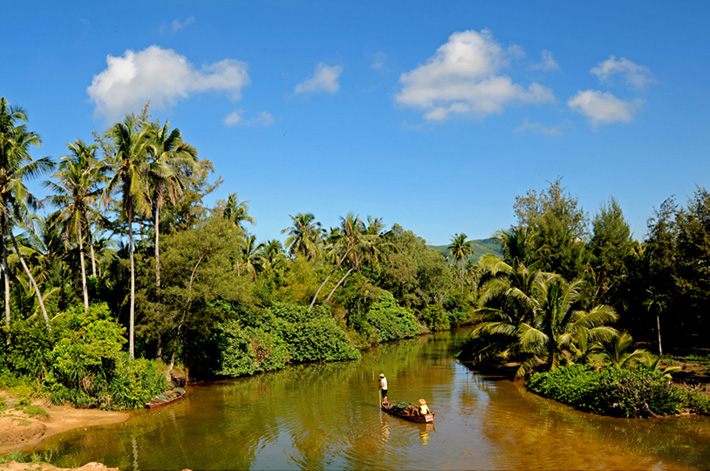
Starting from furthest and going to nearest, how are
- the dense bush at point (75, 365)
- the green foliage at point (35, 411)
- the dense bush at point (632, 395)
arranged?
the dense bush at point (75, 365) → the green foliage at point (35, 411) → the dense bush at point (632, 395)

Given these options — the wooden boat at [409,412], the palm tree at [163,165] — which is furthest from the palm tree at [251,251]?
the wooden boat at [409,412]

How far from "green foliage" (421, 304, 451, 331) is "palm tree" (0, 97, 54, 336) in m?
49.8

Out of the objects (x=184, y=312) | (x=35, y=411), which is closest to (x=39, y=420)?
(x=35, y=411)

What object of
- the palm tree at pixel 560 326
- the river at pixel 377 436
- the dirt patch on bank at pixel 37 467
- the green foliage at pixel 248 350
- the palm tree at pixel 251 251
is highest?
the palm tree at pixel 251 251

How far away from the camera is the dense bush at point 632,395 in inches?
802

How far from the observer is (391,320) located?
58.1 m

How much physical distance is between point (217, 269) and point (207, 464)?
14.4 meters

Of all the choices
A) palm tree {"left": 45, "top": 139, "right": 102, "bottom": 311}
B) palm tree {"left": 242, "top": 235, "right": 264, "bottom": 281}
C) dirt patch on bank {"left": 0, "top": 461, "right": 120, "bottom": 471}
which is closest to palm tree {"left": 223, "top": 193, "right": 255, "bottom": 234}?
palm tree {"left": 242, "top": 235, "right": 264, "bottom": 281}

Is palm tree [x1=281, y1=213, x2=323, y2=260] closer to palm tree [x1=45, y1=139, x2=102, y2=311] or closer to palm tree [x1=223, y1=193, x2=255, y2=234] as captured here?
palm tree [x1=223, y1=193, x2=255, y2=234]

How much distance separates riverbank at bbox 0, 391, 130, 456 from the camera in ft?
63.6

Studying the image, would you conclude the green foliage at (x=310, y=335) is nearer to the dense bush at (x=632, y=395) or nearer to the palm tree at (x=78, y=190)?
the palm tree at (x=78, y=190)

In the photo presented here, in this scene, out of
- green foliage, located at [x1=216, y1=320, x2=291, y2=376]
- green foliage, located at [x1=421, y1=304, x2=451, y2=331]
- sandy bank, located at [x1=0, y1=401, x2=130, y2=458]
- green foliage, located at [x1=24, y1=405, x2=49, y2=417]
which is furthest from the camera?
green foliage, located at [x1=421, y1=304, x2=451, y2=331]

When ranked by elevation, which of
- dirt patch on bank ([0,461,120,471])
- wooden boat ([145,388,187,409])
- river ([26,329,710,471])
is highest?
wooden boat ([145,388,187,409])

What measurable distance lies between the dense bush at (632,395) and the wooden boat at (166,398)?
19569 mm
